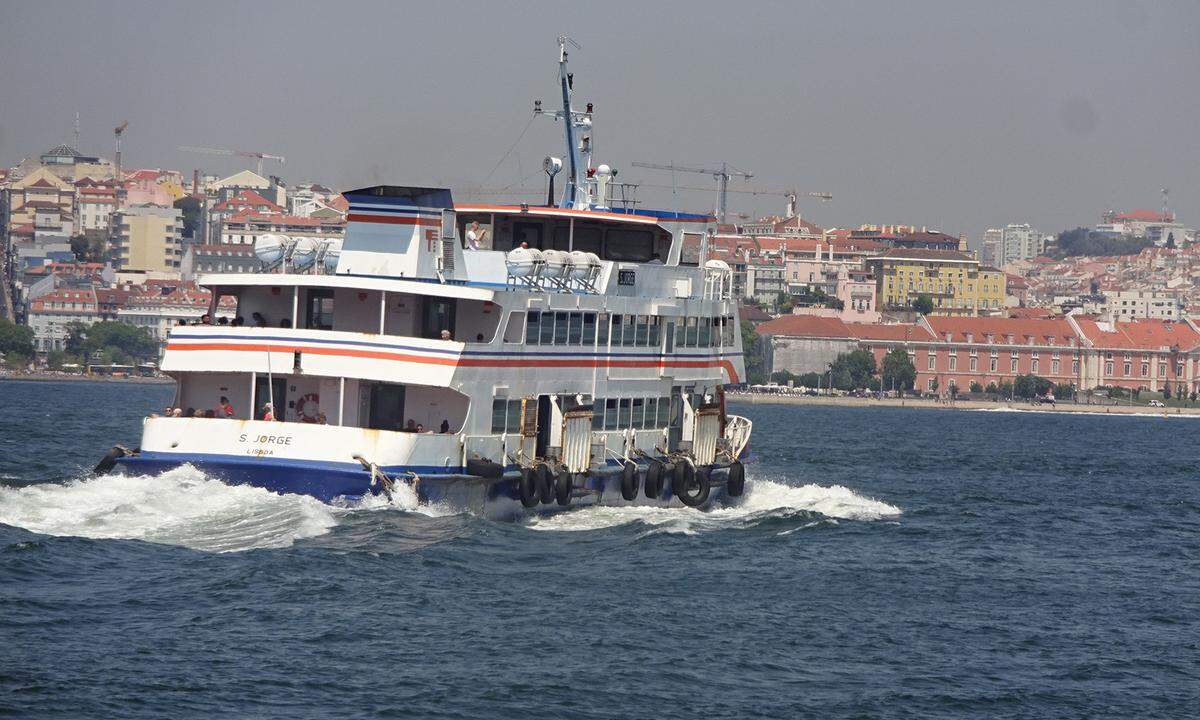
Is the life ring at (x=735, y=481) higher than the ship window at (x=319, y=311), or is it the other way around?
the ship window at (x=319, y=311)

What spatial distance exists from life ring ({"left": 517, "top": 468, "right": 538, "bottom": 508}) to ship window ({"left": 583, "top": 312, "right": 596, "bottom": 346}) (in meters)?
3.34

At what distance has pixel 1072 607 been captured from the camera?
95.2 feet

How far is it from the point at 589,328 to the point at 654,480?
3.42 m

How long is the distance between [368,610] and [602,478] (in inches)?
435

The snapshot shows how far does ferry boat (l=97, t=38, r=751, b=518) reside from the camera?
97.0 ft

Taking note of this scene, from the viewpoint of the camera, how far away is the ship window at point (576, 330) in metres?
33.7

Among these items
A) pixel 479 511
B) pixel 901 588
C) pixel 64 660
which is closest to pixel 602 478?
pixel 479 511

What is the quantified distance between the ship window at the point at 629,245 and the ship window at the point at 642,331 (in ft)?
4.71

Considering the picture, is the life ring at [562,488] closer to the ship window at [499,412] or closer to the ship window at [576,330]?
the ship window at [499,412]

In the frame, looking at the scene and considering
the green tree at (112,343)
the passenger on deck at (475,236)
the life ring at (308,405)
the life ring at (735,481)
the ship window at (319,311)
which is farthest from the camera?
the green tree at (112,343)

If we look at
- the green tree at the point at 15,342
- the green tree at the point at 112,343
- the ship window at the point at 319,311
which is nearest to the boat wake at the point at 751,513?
the ship window at the point at 319,311

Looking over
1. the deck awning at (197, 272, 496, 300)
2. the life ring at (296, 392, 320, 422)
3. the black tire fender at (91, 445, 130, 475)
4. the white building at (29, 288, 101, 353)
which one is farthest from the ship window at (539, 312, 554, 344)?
the white building at (29, 288, 101, 353)

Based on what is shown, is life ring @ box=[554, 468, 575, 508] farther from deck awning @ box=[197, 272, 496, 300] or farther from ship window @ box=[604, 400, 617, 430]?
deck awning @ box=[197, 272, 496, 300]

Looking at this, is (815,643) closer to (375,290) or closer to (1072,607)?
(1072,607)
